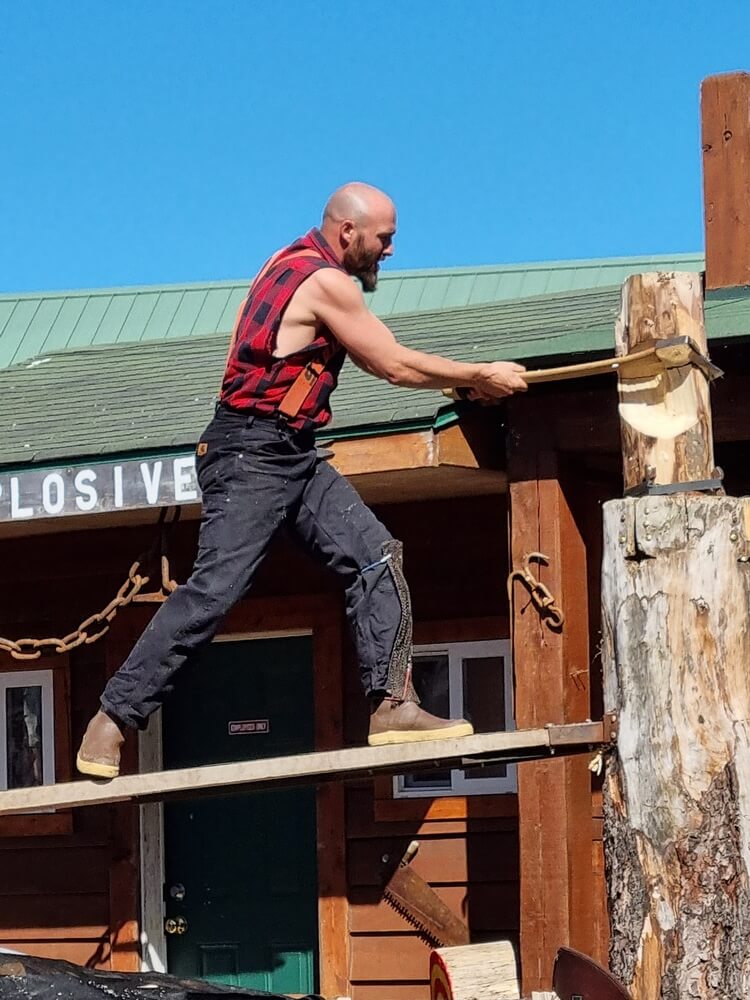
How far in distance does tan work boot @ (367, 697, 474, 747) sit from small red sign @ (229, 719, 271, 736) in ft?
15.6

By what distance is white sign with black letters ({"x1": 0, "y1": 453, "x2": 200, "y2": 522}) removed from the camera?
26.2ft

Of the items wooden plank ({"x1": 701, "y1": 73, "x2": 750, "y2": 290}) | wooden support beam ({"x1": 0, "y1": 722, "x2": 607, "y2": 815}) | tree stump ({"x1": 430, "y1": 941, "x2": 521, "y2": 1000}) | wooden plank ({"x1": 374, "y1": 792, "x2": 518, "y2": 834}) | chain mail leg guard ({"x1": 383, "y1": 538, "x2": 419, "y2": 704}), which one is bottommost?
tree stump ({"x1": 430, "y1": 941, "x2": 521, "y2": 1000})

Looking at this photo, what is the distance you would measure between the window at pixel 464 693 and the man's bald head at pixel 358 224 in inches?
174

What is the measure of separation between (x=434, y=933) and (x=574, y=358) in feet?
11.2

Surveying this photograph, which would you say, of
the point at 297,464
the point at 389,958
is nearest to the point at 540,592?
the point at 297,464

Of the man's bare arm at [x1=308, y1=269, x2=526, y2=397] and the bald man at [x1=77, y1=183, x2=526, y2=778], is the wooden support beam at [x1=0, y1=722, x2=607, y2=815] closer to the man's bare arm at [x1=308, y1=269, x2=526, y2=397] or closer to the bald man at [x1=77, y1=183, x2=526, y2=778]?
the bald man at [x1=77, y1=183, x2=526, y2=778]

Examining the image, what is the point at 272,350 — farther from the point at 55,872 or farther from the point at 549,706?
the point at 55,872

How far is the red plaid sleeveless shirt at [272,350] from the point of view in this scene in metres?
5.14

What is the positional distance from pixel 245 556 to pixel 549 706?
8.43ft

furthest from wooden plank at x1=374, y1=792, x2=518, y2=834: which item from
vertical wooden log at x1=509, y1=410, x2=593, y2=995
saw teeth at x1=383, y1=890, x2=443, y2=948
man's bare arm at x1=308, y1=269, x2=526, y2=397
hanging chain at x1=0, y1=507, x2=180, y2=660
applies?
man's bare arm at x1=308, y1=269, x2=526, y2=397

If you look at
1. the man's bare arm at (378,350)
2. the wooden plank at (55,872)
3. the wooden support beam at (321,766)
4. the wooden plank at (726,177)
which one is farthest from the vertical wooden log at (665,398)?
the wooden plank at (55,872)

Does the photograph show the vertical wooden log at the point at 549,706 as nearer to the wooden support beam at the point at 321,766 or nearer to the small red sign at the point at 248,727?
the wooden support beam at the point at 321,766

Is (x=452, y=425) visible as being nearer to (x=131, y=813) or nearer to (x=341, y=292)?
(x=341, y=292)

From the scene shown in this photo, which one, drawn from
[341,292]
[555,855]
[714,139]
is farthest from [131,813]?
[341,292]
